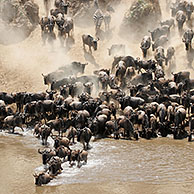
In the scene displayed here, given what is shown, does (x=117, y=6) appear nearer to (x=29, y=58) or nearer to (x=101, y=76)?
(x=29, y=58)

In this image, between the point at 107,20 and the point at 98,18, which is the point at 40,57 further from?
the point at 107,20

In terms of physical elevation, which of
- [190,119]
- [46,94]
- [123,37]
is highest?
[123,37]

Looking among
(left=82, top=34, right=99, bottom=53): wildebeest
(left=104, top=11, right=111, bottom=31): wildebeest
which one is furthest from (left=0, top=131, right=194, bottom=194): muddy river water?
(left=104, top=11, right=111, bottom=31): wildebeest

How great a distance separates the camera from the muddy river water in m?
15.7

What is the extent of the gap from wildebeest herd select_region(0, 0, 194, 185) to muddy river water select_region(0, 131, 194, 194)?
58 cm

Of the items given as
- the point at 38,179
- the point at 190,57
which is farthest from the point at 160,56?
the point at 38,179

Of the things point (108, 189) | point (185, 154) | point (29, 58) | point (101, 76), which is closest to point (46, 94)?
point (101, 76)

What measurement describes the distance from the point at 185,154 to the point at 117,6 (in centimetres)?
2481

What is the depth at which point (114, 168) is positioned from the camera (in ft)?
58.1

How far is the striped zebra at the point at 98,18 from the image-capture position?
38.1 metres

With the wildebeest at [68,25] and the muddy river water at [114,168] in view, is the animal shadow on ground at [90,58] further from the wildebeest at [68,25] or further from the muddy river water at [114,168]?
the muddy river water at [114,168]

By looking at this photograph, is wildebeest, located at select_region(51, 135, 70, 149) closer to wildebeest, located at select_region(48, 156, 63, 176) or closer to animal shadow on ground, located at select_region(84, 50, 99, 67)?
wildebeest, located at select_region(48, 156, 63, 176)

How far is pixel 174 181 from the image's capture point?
1619cm

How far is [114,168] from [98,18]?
2290 centimetres
